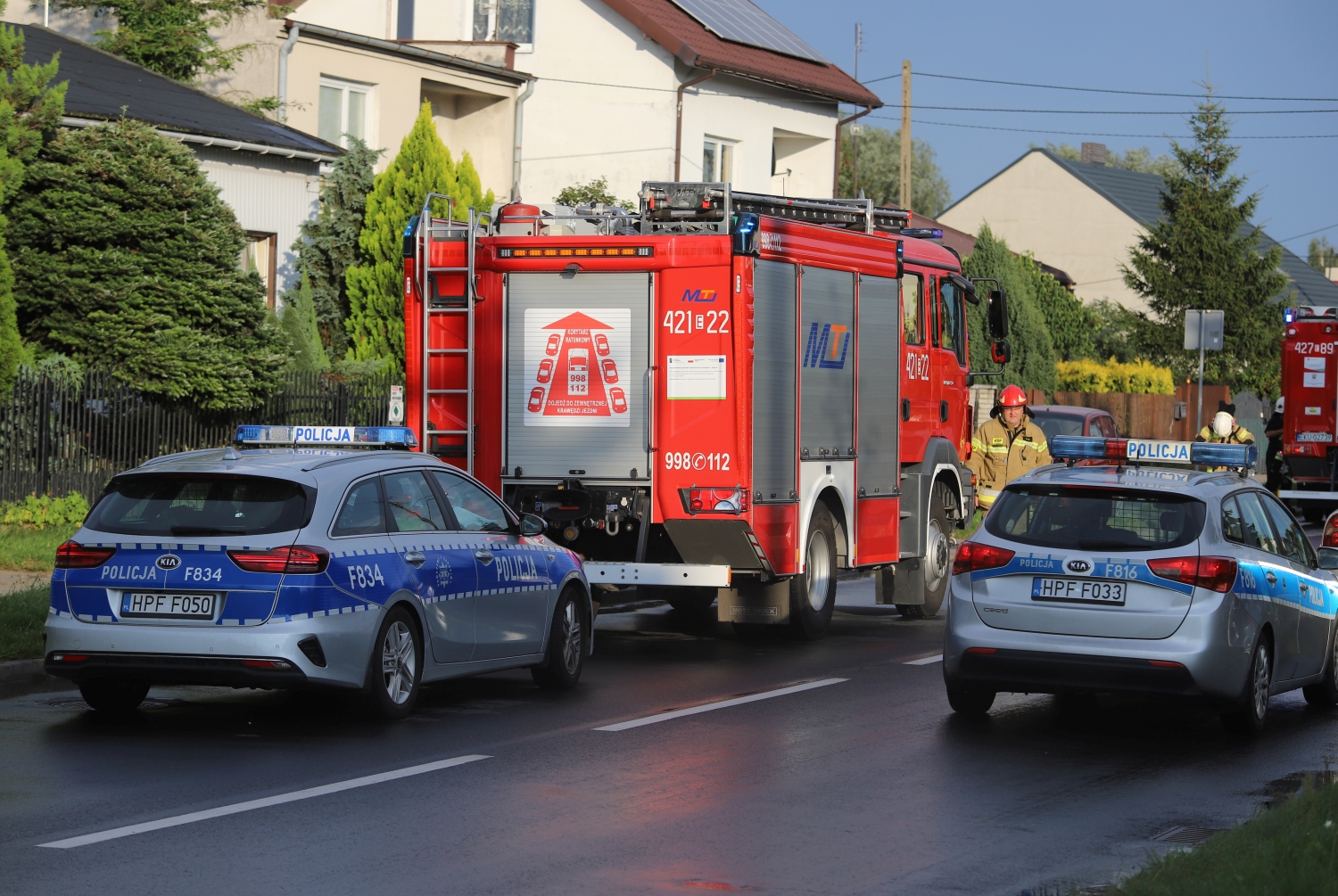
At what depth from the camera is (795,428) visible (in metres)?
13.5

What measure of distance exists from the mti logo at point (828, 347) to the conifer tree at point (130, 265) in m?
7.85

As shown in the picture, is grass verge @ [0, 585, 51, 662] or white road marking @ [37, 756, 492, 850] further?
grass verge @ [0, 585, 51, 662]

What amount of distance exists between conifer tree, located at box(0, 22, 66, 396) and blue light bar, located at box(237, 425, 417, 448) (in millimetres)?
8121

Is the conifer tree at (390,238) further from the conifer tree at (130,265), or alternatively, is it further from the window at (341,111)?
the conifer tree at (130,265)

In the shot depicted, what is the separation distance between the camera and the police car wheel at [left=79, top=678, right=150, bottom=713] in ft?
32.3

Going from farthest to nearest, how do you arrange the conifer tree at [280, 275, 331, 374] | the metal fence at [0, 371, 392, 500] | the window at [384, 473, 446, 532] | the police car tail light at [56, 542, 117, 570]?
the conifer tree at [280, 275, 331, 374]
the metal fence at [0, 371, 392, 500]
the window at [384, 473, 446, 532]
the police car tail light at [56, 542, 117, 570]

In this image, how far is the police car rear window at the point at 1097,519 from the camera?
9742mm

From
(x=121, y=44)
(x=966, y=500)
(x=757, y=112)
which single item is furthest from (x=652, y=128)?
(x=966, y=500)

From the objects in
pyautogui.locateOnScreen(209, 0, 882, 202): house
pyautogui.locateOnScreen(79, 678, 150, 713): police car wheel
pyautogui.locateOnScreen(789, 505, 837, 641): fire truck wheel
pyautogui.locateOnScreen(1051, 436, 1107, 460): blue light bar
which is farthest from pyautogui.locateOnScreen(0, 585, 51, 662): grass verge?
pyautogui.locateOnScreen(209, 0, 882, 202): house

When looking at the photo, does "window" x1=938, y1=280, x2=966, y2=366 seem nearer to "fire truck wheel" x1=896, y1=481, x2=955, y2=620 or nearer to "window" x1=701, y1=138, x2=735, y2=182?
"fire truck wheel" x1=896, y1=481, x2=955, y2=620

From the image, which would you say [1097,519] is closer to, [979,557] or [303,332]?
[979,557]

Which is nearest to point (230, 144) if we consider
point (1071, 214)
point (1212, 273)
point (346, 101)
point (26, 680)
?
point (346, 101)

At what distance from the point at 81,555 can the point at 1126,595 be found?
17.9 feet

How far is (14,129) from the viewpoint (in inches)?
710
